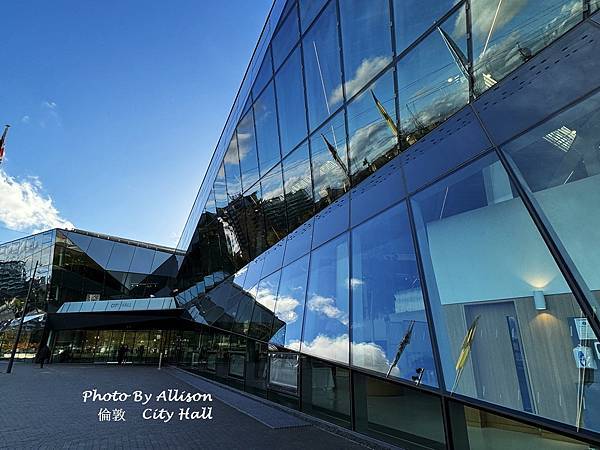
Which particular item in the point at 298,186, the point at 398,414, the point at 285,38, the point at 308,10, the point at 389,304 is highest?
the point at 285,38

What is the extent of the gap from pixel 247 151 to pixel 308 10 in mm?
7041

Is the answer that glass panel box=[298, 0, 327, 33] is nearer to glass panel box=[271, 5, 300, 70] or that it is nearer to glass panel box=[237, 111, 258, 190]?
glass panel box=[271, 5, 300, 70]

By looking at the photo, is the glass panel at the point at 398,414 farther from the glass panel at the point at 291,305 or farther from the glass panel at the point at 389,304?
the glass panel at the point at 291,305

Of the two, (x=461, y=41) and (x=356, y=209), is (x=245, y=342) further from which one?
(x=461, y=41)

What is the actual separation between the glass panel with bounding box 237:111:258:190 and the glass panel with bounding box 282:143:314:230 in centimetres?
319

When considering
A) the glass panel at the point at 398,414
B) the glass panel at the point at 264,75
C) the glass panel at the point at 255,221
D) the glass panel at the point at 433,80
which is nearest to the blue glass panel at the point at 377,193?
the glass panel at the point at 433,80

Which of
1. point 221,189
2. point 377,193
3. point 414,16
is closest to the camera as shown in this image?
point 414,16

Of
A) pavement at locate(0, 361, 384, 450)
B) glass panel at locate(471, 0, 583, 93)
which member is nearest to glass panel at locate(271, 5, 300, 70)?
glass panel at locate(471, 0, 583, 93)

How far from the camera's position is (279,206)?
13.8 m

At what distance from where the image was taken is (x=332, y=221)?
9.86 meters

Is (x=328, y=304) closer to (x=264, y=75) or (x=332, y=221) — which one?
(x=332, y=221)

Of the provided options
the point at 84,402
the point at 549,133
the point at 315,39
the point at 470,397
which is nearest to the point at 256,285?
the point at 84,402

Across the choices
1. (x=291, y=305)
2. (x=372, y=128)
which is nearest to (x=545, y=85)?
(x=372, y=128)

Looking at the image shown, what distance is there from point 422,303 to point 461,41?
435cm
